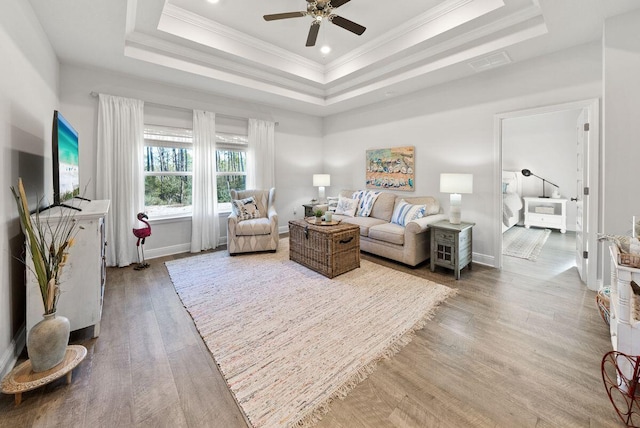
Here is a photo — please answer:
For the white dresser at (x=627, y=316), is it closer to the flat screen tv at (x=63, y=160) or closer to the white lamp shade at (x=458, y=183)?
the white lamp shade at (x=458, y=183)

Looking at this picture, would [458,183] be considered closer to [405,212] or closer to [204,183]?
[405,212]

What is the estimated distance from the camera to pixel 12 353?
1.75 m

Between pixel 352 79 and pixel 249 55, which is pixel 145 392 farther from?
pixel 352 79

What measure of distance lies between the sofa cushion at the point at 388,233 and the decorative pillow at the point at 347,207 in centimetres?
80

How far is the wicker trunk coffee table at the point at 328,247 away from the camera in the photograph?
10.5 feet

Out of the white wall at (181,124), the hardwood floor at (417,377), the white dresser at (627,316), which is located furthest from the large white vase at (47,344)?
the white dresser at (627,316)

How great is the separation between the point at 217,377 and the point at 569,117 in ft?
24.7

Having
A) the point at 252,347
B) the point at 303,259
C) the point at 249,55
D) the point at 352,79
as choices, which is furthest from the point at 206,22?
the point at 252,347

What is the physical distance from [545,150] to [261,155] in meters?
6.23

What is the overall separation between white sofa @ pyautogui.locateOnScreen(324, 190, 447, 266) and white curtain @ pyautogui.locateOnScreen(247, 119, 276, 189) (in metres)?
1.76

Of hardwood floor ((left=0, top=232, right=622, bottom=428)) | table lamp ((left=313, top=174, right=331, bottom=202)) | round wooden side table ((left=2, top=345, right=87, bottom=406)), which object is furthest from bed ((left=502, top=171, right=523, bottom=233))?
round wooden side table ((left=2, top=345, right=87, bottom=406))

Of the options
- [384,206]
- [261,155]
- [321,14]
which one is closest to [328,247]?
[384,206]

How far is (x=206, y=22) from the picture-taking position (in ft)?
10.5

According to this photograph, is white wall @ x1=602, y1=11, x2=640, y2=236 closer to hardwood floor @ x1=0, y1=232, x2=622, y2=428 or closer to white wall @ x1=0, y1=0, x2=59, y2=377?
hardwood floor @ x1=0, y1=232, x2=622, y2=428
